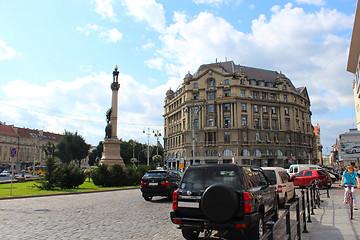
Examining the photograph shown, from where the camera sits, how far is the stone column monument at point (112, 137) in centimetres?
2980

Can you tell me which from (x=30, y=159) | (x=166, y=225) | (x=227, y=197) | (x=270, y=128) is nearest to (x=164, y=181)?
(x=166, y=225)

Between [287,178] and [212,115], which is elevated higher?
[212,115]

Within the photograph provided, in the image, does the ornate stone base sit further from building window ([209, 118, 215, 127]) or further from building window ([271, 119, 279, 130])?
building window ([271, 119, 279, 130])

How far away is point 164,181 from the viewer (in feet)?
46.4

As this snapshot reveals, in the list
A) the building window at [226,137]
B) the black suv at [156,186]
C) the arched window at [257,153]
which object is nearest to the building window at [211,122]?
the building window at [226,137]

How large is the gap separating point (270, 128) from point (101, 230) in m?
63.1

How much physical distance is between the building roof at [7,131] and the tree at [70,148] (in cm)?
4291

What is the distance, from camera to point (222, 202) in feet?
17.2

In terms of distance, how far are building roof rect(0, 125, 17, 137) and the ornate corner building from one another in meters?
62.7

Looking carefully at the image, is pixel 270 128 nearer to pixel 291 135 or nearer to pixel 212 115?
pixel 291 135

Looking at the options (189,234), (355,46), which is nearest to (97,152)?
(355,46)

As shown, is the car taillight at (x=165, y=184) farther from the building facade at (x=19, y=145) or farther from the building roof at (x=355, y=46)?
the building facade at (x=19, y=145)

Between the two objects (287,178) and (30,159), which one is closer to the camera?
(287,178)

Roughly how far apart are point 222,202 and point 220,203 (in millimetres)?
45
